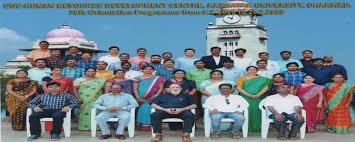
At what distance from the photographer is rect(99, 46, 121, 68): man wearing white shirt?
8.63 m

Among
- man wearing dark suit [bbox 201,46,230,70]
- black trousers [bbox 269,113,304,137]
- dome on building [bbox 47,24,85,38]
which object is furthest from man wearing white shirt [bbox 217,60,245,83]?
dome on building [bbox 47,24,85,38]

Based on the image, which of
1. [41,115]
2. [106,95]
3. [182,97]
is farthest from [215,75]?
[41,115]

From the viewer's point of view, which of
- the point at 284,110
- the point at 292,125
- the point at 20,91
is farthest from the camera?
the point at 20,91

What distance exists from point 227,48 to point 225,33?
4.95ft

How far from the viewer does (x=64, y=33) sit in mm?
31938

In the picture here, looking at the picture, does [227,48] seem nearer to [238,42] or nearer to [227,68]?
[238,42]

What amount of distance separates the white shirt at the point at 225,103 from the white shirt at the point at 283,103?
334mm

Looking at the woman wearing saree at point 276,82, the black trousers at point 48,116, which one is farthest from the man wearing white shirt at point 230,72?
the black trousers at point 48,116

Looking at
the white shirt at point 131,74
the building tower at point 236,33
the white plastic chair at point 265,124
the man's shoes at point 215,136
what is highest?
the building tower at point 236,33

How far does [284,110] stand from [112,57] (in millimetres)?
2938

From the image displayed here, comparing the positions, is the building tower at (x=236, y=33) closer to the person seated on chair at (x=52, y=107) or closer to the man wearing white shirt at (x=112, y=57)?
the man wearing white shirt at (x=112, y=57)

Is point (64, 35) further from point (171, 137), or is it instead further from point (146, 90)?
point (171, 137)

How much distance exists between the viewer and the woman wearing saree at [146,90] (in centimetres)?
783

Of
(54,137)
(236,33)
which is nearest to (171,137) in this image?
(54,137)
